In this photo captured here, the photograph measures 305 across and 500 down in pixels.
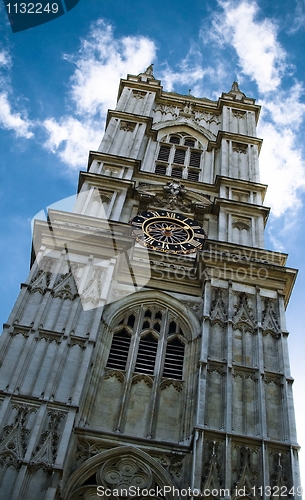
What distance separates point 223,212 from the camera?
30.2 m

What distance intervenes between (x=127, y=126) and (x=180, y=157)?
11.3 ft

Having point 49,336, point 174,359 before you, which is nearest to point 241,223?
point 174,359

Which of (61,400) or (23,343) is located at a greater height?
(23,343)

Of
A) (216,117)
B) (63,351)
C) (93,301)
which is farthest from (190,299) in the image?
(216,117)

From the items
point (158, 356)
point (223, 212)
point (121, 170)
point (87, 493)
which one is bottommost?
point (87, 493)

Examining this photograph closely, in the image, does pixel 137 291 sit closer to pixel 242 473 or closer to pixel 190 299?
pixel 190 299

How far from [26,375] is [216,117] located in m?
28.2

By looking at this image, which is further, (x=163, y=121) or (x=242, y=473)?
(x=163, y=121)

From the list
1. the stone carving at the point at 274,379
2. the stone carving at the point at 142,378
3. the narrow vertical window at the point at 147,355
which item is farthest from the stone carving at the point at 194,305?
the stone carving at the point at 274,379

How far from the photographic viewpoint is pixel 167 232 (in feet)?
95.9

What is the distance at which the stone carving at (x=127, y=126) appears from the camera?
37.4 m

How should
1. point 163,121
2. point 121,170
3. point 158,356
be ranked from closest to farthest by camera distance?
point 158,356
point 121,170
point 163,121

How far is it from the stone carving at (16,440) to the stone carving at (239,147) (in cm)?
2293

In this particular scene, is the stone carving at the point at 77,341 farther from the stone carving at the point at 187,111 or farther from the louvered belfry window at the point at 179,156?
the stone carving at the point at 187,111
